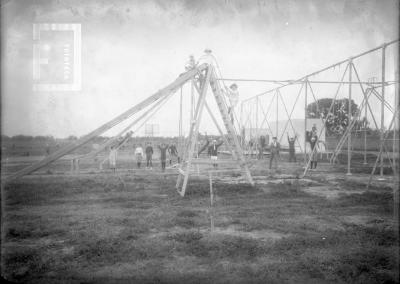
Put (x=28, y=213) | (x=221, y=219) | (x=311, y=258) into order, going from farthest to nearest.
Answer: (x=28, y=213), (x=221, y=219), (x=311, y=258)

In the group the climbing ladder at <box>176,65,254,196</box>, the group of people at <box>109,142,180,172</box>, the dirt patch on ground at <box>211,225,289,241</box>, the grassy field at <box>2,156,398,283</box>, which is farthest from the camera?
the group of people at <box>109,142,180,172</box>

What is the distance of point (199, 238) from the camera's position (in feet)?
15.7

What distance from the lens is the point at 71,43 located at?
7.00 m

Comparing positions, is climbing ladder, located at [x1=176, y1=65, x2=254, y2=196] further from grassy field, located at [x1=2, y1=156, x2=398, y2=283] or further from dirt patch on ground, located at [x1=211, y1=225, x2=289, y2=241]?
dirt patch on ground, located at [x1=211, y1=225, x2=289, y2=241]

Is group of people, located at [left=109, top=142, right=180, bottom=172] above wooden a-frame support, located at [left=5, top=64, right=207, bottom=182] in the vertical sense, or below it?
below

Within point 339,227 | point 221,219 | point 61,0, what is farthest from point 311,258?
point 61,0

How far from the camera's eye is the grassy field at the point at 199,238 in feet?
12.2

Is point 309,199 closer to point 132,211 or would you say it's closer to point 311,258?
point 311,258

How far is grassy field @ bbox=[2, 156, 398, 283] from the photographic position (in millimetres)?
3719

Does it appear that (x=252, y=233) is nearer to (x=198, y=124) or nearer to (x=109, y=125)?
(x=109, y=125)

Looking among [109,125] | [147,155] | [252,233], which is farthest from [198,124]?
[147,155]

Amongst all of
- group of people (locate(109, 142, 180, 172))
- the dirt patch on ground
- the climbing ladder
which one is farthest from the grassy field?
group of people (locate(109, 142, 180, 172))

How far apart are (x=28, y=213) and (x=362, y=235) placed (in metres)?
6.73

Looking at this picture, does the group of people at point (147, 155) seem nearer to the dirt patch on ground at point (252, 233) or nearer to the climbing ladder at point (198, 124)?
the climbing ladder at point (198, 124)
